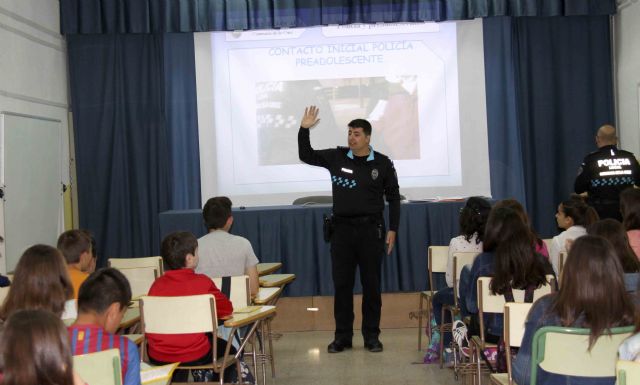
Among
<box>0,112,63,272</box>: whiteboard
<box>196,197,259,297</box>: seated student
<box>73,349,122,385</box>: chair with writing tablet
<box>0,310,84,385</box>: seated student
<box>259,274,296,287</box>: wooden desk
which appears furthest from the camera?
<box>0,112,63,272</box>: whiteboard

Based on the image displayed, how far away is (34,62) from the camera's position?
311 inches

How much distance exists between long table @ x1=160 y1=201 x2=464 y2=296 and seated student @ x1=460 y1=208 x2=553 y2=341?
8.94ft

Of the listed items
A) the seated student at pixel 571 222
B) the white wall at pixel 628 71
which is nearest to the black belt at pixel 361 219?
the seated student at pixel 571 222

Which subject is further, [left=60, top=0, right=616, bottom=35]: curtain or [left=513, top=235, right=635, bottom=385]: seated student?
[left=60, top=0, right=616, bottom=35]: curtain

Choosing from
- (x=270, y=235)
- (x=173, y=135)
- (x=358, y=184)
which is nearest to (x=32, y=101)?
(x=173, y=135)

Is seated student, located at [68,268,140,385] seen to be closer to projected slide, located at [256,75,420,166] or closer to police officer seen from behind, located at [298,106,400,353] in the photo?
police officer seen from behind, located at [298,106,400,353]

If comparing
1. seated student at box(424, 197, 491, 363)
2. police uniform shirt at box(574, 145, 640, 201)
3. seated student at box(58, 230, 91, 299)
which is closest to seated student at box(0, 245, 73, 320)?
seated student at box(58, 230, 91, 299)

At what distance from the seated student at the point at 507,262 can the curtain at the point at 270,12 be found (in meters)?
4.70

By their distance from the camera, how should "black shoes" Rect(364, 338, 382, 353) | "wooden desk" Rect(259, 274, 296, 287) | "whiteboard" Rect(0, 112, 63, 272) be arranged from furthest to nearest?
1. "whiteboard" Rect(0, 112, 63, 272)
2. "black shoes" Rect(364, 338, 382, 353)
3. "wooden desk" Rect(259, 274, 296, 287)

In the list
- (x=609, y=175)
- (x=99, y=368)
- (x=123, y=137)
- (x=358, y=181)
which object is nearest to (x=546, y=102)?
(x=609, y=175)

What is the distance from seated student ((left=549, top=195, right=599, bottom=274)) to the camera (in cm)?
532

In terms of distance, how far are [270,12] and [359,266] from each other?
11.8 feet

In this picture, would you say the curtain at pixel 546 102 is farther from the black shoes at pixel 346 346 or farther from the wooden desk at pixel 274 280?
the wooden desk at pixel 274 280

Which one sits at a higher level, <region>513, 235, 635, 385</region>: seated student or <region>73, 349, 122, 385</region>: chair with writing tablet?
<region>513, 235, 635, 385</region>: seated student
